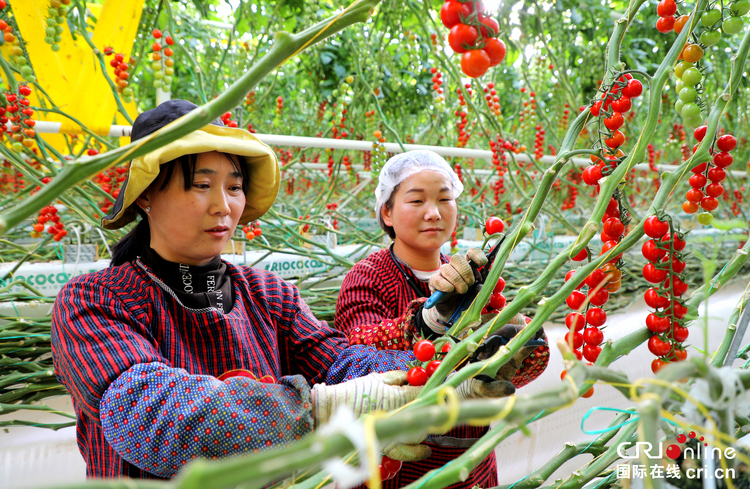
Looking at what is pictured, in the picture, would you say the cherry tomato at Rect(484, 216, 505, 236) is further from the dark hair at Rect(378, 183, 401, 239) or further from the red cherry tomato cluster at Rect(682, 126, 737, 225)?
the dark hair at Rect(378, 183, 401, 239)

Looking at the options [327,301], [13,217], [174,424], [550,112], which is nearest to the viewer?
[13,217]

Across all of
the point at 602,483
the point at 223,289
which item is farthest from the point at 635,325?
the point at 223,289

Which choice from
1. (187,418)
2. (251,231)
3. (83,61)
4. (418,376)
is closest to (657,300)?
(418,376)

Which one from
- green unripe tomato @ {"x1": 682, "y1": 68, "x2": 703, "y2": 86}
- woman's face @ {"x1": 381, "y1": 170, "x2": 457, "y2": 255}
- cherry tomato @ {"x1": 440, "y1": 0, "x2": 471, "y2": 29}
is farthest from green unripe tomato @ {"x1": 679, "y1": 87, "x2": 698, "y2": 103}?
woman's face @ {"x1": 381, "y1": 170, "x2": 457, "y2": 255}

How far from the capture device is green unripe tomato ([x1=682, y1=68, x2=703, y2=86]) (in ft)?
1.53

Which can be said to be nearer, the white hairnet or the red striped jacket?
the red striped jacket

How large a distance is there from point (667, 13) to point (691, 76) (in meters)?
0.08

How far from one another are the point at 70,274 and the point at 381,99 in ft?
5.80

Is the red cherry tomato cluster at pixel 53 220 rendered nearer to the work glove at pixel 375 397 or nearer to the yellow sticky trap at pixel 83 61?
the yellow sticky trap at pixel 83 61

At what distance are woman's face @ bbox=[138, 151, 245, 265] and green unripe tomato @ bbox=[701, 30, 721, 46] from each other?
0.55 metres

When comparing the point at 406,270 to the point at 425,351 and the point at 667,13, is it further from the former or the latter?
the point at 667,13

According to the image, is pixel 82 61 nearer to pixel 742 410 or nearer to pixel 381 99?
pixel 381 99

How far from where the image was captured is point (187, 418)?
0.50 m

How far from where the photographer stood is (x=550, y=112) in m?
3.09
